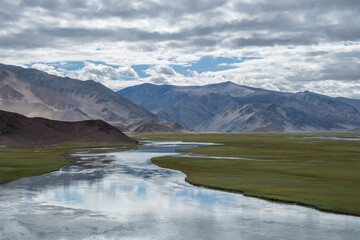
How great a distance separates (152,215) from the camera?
27688 millimetres

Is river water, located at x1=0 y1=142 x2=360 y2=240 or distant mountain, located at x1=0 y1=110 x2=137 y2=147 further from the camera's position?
distant mountain, located at x1=0 y1=110 x2=137 y2=147

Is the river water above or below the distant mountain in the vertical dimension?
below

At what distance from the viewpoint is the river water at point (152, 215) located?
2308 cm

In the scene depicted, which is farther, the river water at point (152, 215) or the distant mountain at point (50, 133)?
the distant mountain at point (50, 133)

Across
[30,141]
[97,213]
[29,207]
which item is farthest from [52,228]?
[30,141]

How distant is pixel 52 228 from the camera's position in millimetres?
24125

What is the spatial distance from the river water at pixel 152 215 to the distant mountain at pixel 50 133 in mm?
94270

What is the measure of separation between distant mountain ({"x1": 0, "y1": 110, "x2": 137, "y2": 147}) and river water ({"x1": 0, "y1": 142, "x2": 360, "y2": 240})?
94270 mm

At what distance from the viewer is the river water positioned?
23078 mm

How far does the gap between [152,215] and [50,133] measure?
428 feet

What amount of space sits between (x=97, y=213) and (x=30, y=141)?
111m

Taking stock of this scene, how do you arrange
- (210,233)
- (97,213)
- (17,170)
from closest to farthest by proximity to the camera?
(210,233) < (97,213) < (17,170)

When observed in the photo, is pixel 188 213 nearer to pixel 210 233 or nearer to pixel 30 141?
pixel 210 233

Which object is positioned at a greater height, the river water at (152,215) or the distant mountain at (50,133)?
the distant mountain at (50,133)
